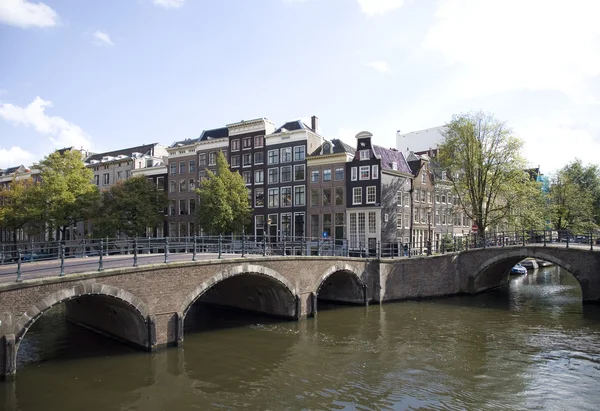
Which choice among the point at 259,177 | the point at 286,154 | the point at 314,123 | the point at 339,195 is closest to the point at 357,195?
the point at 339,195

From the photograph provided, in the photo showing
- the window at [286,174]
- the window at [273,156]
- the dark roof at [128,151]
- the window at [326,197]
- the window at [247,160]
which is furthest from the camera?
the dark roof at [128,151]

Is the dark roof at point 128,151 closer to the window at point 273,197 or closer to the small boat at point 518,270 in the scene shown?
the window at point 273,197

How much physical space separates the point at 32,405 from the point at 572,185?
187 feet

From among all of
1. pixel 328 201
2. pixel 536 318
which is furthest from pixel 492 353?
pixel 328 201

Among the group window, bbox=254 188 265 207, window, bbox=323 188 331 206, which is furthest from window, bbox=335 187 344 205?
window, bbox=254 188 265 207

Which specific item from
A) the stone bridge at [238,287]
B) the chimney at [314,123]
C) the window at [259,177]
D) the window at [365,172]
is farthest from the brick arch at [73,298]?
the chimney at [314,123]

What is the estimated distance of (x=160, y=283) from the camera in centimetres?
1717

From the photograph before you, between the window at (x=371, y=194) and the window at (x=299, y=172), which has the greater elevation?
the window at (x=299, y=172)

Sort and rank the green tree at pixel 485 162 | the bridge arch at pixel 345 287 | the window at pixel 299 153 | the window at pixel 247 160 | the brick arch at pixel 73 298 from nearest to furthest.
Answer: the brick arch at pixel 73 298
the bridge arch at pixel 345 287
the green tree at pixel 485 162
the window at pixel 299 153
the window at pixel 247 160

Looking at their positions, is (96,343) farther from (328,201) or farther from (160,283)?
(328,201)

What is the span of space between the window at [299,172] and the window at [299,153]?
74cm

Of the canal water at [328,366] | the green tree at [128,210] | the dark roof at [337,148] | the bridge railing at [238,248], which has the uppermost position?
the dark roof at [337,148]

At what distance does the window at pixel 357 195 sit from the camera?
42.0 m

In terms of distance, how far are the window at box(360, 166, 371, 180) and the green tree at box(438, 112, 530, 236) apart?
276 inches
